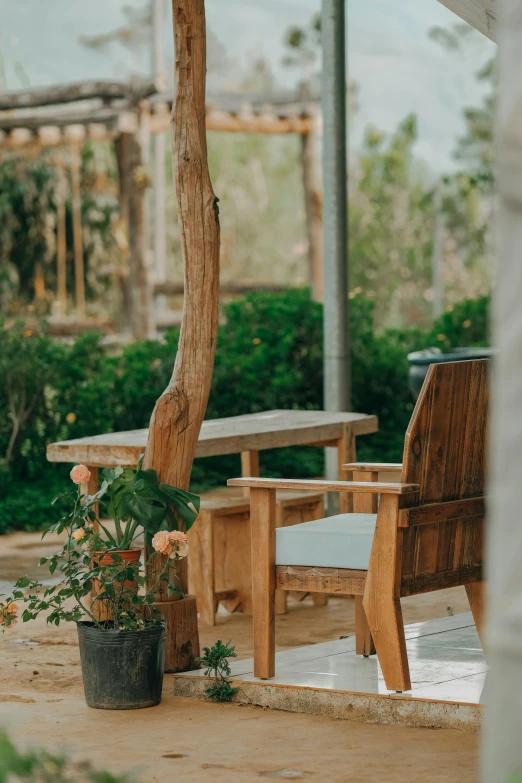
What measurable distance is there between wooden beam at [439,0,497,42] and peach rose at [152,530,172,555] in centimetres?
217

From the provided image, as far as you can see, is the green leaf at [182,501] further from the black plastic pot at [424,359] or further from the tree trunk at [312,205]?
the tree trunk at [312,205]

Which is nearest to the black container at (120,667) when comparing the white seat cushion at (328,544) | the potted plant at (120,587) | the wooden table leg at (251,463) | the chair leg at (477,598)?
the potted plant at (120,587)

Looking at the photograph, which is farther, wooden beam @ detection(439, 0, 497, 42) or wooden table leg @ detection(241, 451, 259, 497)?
wooden table leg @ detection(241, 451, 259, 497)

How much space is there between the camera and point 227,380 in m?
10.2

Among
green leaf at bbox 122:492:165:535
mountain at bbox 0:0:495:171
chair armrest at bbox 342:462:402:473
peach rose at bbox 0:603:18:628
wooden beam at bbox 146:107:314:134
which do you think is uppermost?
mountain at bbox 0:0:495:171

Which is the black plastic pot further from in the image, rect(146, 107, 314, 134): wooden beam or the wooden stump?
the wooden stump

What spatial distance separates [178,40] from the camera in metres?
4.76

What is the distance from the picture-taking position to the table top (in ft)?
17.3

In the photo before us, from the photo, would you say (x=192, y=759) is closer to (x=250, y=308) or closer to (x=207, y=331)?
(x=207, y=331)

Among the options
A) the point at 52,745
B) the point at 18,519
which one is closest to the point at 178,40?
the point at 52,745

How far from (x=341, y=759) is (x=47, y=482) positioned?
18.5 ft

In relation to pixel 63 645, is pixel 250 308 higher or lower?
higher

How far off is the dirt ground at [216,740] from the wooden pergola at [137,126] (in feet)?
22.7

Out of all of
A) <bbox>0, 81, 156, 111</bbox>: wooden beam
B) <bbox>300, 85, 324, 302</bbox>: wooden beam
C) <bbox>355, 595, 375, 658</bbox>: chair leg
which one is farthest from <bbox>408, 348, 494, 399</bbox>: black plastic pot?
<bbox>355, 595, 375, 658</bbox>: chair leg
